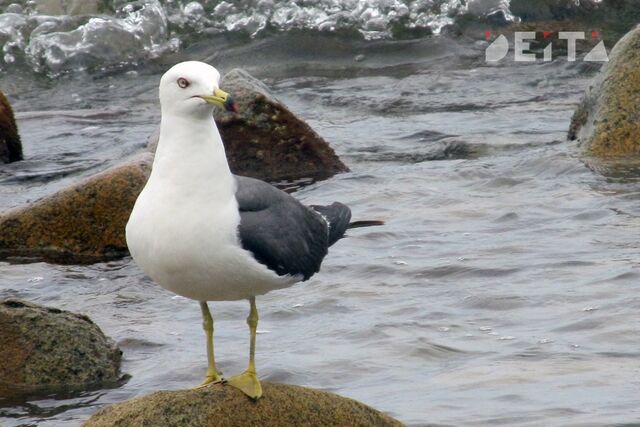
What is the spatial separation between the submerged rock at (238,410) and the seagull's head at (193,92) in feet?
3.94

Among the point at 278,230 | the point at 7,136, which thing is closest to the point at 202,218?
the point at 278,230

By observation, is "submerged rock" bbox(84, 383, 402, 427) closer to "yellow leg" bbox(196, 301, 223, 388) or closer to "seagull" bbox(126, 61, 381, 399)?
"seagull" bbox(126, 61, 381, 399)

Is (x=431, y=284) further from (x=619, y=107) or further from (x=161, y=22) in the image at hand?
(x=161, y=22)

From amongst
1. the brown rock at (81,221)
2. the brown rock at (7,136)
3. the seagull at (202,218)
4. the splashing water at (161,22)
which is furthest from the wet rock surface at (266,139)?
the splashing water at (161,22)

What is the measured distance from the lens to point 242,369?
22.5ft

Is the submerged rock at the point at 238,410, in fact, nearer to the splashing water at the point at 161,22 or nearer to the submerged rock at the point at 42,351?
the submerged rock at the point at 42,351

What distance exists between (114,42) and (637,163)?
9478 millimetres

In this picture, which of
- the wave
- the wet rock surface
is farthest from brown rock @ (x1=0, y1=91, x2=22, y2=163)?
the wave

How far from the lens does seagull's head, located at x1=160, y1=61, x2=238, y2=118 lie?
4965mm

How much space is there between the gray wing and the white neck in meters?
0.14

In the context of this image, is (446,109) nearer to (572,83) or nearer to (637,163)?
(572,83)

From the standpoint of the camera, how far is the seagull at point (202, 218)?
15.8 ft

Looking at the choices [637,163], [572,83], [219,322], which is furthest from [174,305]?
[572,83]

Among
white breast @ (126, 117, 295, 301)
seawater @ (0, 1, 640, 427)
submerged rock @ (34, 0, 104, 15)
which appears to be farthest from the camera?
submerged rock @ (34, 0, 104, 15)
